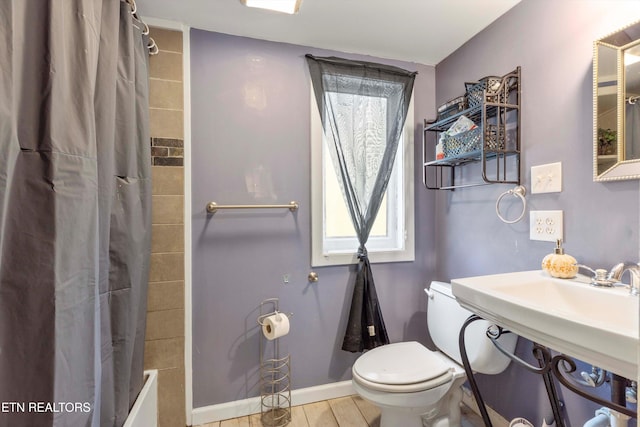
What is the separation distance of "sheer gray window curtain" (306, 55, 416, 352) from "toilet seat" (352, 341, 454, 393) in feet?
0.79

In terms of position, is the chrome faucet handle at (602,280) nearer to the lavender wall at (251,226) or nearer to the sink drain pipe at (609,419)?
the sink drain pipe at (609,419)

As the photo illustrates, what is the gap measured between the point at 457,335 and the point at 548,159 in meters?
0.91

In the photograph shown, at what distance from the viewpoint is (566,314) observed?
26.8 inches

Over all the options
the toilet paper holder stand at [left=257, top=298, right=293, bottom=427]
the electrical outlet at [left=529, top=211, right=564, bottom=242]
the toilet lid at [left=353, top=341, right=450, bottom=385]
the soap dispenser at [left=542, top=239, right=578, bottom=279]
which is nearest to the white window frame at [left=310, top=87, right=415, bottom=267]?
the toilet paper holder stand at [left=257, top=298, right=293, bottom=427]

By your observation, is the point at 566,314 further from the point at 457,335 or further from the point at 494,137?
the point at 494,137

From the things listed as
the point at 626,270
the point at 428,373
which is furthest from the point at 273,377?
the point at 626,270

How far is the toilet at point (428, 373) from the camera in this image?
120 cm

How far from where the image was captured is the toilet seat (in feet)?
3.94

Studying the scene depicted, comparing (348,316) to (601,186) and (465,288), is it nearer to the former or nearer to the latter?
(465,288)

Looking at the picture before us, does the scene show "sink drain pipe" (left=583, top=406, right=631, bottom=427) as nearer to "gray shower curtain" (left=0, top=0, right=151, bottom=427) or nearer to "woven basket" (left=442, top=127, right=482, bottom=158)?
"woven basket" (left=442, top=127, right=482, bottom=158)

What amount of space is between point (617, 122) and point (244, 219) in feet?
5.33

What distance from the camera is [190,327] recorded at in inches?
60.0

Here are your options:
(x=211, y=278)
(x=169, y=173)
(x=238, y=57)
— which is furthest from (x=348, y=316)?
(x=238, y=57)

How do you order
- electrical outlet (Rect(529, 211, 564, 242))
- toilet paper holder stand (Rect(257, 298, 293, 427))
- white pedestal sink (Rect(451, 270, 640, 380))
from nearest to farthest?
white pedestal sink (Rect(451, 270, 640, 380)) < electrical outlet (Rect(529, 211, 564, 242)) < toilet paper holder stand (Rect(257, 298, 293, 427))
